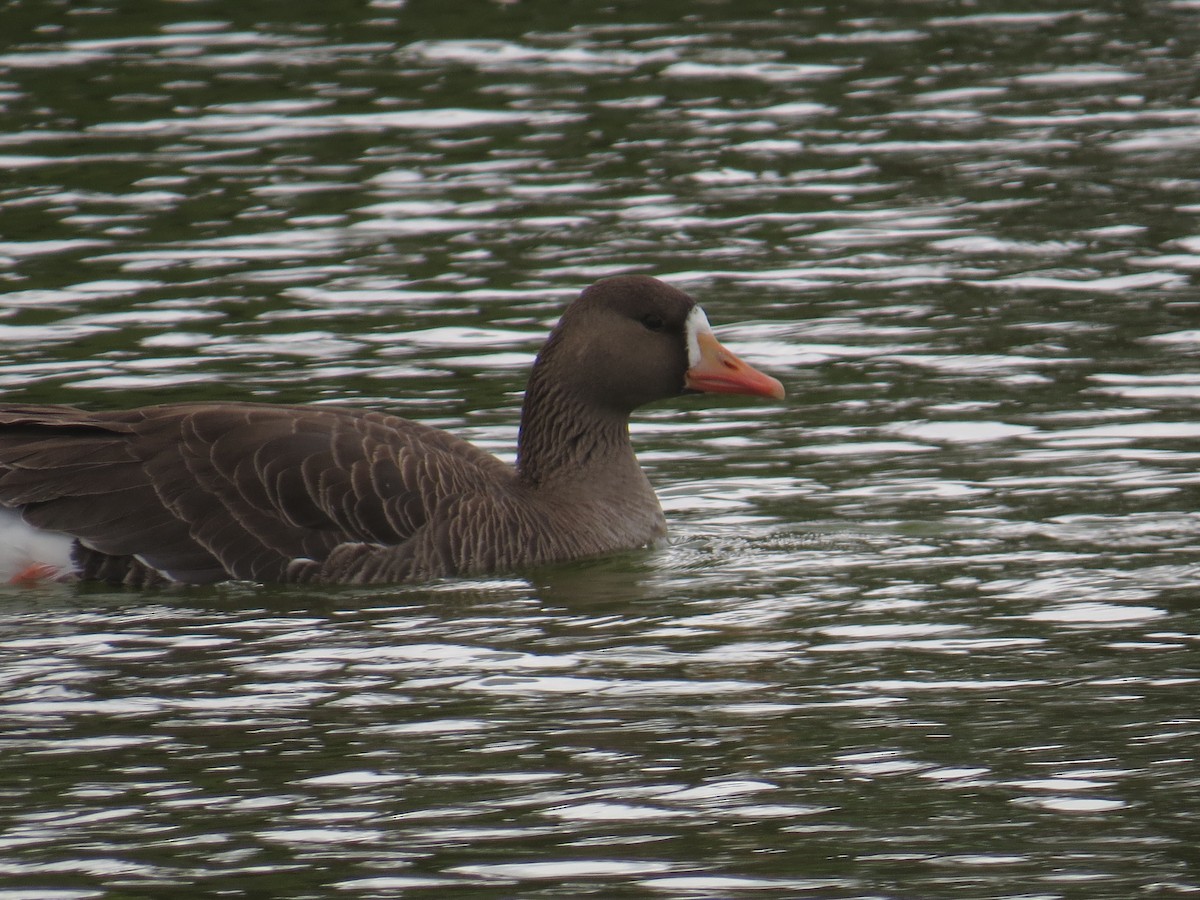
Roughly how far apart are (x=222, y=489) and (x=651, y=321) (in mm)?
2424

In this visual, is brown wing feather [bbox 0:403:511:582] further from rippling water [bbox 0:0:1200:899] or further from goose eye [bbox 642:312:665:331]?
goose eye [bbox 642:312:665:331]

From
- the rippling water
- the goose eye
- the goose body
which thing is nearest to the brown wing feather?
the goose body

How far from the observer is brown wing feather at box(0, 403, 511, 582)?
10539mm

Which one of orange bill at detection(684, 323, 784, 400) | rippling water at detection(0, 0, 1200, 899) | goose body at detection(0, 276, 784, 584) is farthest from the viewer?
orange bill at detection(684, 323, 784, 400)

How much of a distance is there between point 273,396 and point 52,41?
1093cm

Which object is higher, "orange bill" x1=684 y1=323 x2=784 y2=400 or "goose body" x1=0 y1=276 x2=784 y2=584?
"orange bill" x1=684 y1=323 x2=784 y2=400

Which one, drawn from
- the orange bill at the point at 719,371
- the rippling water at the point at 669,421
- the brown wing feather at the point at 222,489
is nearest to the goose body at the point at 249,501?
the brown wing feather at the point at 222,489

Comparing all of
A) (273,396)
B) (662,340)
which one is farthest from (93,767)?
(273,396)

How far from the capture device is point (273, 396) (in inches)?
527

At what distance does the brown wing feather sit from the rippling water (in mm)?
283

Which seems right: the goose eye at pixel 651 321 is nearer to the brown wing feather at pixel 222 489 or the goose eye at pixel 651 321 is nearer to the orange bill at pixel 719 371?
the orange bill at pixel 719 371

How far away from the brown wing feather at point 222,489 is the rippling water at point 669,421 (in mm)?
283

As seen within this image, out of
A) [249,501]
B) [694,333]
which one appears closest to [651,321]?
[694,333]

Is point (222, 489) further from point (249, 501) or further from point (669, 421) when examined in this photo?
point (669, 421)
